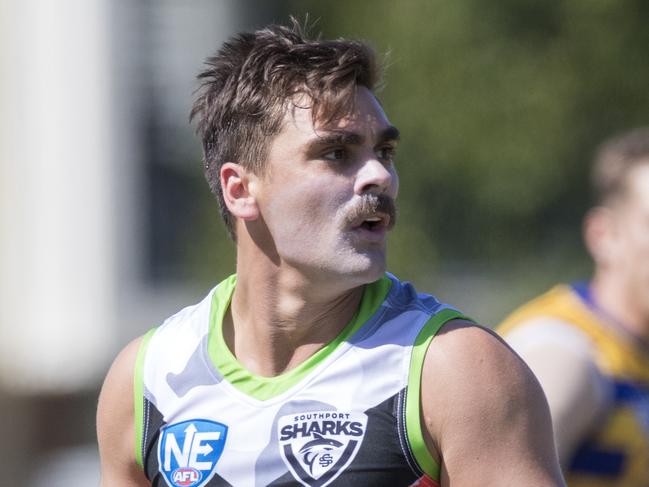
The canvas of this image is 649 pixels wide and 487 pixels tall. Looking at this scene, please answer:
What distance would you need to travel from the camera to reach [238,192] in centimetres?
365

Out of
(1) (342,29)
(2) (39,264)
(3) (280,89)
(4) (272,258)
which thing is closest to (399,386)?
(4) (272,258)

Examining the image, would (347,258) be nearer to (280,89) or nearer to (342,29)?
(280,89)

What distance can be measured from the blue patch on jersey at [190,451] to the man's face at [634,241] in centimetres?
203

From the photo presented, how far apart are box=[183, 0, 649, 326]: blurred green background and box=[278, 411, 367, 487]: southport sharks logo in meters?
6.92

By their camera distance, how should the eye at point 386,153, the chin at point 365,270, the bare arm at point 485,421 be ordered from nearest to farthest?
the bare arm at point 485,421
the chin at point 365,270
the eye at point 386,153

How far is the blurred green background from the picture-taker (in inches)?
406

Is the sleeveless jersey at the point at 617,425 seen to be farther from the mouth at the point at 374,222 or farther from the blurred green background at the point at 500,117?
the blurred green background at the point at 500,117

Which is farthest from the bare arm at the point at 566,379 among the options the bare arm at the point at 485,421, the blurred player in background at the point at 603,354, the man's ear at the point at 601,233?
the bare arm at the point at 485,421

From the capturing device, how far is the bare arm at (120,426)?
366 centimetres

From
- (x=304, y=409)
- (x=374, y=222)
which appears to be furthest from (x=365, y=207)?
(x=304, y=409)

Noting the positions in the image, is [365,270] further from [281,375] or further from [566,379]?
[566,379]

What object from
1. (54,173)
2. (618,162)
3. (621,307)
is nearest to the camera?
(621,307)

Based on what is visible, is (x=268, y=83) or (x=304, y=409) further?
(x=268, y=83)

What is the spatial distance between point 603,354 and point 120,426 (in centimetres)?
175
